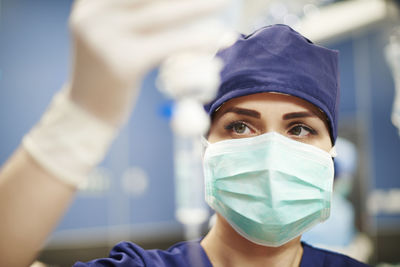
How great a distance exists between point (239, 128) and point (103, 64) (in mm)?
420

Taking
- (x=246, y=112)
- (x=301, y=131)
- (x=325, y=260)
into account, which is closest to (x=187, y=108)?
(x=246, y=112)

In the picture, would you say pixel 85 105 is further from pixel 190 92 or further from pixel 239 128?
pixel 239 128

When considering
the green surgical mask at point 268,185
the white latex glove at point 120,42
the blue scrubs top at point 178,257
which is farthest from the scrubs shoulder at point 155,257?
the white latex glove at point 120,42

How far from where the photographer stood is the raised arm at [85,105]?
45 centimetres

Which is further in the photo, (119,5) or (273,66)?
(273,66)

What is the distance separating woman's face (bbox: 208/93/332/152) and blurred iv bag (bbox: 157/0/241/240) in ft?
0.56

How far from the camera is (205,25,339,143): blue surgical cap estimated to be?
0.75 m

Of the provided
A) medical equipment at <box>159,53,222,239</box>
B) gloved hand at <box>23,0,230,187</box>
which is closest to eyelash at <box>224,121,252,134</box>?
medical equipment at <box>159,53,222,239</box>

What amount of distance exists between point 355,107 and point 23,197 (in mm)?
3046

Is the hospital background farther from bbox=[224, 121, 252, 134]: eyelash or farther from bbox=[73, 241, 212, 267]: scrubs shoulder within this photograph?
bbox=[224, 121, 252, 134]: eyelash

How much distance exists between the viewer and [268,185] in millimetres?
753

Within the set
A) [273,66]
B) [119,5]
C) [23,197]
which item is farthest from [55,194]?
[273,66]

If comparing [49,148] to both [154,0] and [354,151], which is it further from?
[354,151]

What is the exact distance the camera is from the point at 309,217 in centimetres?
80
